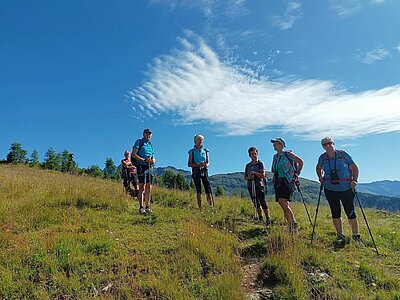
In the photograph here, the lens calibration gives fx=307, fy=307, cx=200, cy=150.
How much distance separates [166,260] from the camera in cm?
512

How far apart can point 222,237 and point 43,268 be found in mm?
3256

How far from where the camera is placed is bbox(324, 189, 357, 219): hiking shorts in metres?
6.84

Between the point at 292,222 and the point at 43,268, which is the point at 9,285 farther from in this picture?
the point at 292,222

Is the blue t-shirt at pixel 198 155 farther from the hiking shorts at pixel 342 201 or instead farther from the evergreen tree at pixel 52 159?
the evergreen tree at pixel 52 159

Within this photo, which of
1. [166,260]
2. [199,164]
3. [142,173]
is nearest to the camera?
[166,260]

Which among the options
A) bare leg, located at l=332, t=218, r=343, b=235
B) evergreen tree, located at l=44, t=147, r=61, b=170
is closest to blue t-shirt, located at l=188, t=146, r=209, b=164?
bare leg, located at l=332, t=218, r=343, b=235

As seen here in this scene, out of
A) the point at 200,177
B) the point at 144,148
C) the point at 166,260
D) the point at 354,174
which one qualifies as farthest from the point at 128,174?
the point at 354,174

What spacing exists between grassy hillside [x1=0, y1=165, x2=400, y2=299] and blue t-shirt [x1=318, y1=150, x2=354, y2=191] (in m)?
1.24

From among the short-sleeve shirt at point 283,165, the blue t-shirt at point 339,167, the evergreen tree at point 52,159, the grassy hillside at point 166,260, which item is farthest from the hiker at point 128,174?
the evergreen tree at point 52,159

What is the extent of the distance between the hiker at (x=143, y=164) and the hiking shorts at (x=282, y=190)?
11.2ft

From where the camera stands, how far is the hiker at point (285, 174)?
7.17 m

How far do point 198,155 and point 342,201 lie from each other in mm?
4107

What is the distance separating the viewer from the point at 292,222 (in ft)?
23.0

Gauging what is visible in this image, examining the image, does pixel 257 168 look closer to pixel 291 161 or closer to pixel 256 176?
pixel 256 176
